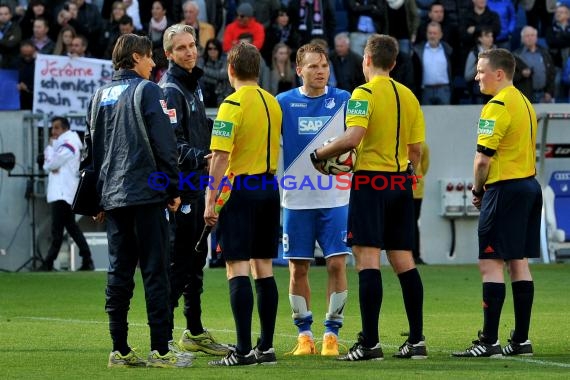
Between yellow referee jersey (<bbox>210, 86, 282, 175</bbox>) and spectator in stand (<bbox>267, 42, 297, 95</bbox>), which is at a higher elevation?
spectator in stand (<bbox>267, 42, 297, 95</bbox>)

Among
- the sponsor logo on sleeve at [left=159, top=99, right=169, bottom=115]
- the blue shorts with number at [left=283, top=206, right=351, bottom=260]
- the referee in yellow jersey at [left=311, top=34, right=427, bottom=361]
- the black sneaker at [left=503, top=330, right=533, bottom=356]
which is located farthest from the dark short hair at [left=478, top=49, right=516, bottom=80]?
the sponsor logo on sleeve at [left=159, top=99, right=169, bottom=115]

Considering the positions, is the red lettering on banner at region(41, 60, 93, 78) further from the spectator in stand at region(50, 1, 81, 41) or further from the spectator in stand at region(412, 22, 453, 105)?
the spectator in stand at region(412, 22, 453, 105)

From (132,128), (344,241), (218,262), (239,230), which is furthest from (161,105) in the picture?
(218,262)

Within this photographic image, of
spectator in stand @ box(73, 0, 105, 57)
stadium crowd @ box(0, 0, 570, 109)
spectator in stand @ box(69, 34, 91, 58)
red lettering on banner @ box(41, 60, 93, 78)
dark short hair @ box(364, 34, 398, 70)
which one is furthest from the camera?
spectator in stand @ box(73, 0, 105, 57)

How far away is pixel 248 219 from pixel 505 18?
14831 mm

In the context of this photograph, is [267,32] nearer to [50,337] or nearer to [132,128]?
[50,337]

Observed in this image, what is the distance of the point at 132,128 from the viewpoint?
9031 millimetres

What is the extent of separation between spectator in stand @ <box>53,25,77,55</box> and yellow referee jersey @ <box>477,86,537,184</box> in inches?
477

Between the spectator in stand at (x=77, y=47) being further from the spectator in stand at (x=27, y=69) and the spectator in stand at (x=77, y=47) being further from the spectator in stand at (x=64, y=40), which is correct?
the spectator in stand at (x=27, y=69)

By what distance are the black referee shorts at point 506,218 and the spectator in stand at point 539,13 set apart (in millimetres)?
14586

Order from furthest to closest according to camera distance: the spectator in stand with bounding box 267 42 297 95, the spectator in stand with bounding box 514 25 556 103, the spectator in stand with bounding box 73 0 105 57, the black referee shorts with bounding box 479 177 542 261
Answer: the spectator in stand with bounding box 514 25 556 103 < the spectator in stand with bounding box 73 0 105 57 < the spectator in stand with bounding box 267 42 297 95 < the black referee shorts with bounding box 479 177 542 261

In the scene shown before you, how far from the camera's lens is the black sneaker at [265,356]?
9.45 m

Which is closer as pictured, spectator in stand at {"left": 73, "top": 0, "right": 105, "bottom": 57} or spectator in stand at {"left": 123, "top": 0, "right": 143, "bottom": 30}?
spectator in stand at {"left": 73, "top": 0, "right": 105, "bottom": 57}

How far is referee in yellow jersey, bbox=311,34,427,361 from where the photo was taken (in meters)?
9.50
